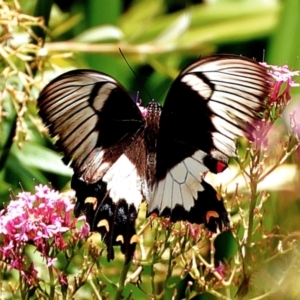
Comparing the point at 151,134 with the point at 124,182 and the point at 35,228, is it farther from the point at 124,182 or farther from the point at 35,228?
the point at 35,228

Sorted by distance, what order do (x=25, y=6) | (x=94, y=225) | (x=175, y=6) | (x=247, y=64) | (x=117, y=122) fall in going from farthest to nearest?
(x=175, y=6) < (x=25, y=6) < (x=117, y=122) < (x=94, y=225) < (x=247, y=64)

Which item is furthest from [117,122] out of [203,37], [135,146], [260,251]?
[203,37]

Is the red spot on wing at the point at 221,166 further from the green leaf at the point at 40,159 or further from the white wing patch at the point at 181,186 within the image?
the green leaf at the point at 40,159

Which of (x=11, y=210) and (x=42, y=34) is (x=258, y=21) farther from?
(x=11, y=210)

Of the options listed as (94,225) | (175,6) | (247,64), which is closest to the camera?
(247,64)

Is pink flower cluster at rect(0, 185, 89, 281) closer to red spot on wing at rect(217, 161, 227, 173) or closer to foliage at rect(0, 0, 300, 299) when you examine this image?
foliage at rect(0, 0, 300, 299)

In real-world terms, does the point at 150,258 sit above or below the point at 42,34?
below

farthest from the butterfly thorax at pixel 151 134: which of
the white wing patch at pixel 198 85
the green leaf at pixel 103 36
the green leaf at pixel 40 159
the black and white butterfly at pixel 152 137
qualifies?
the green leaf at pixel 103 36
